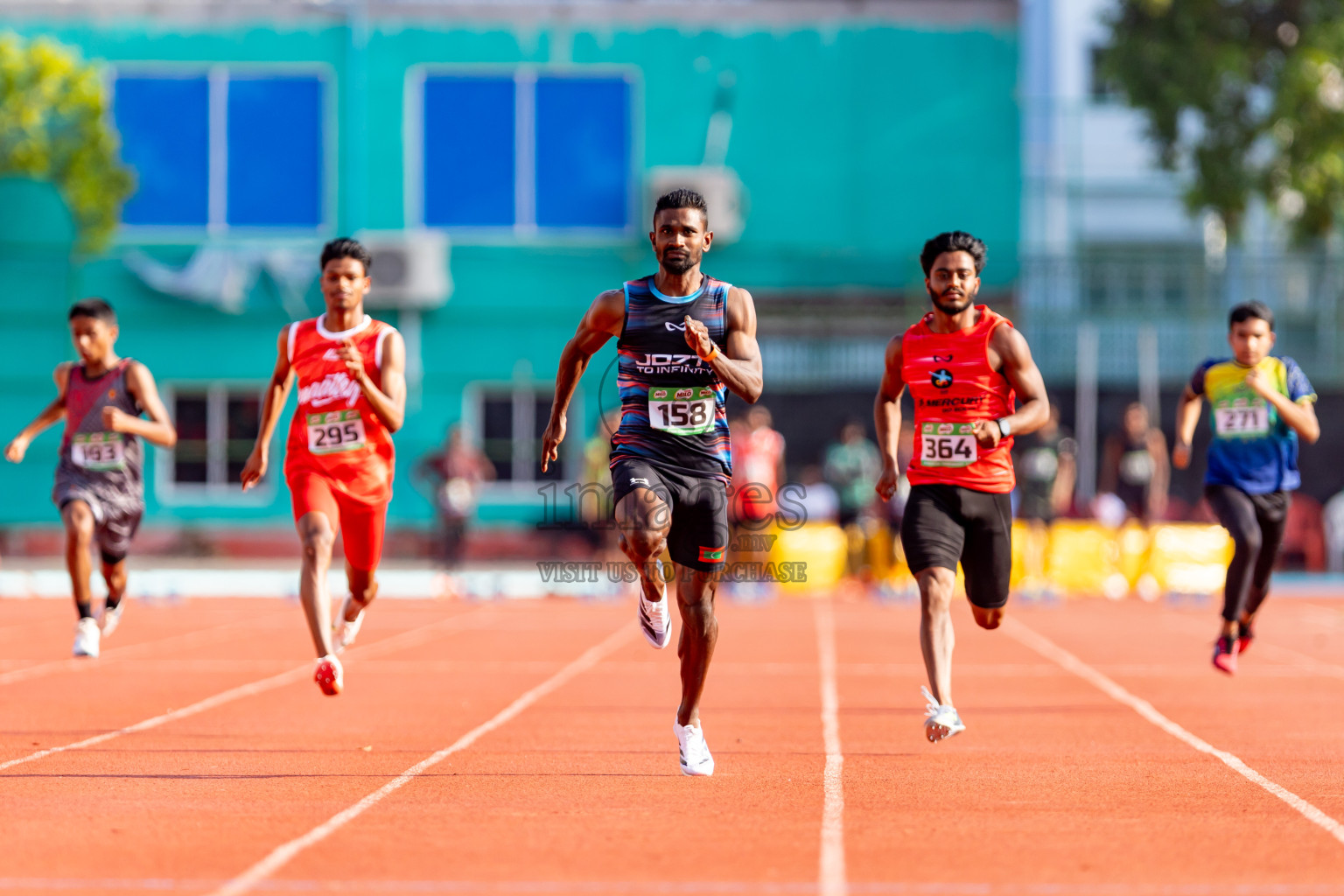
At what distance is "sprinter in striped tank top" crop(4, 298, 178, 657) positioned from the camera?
11.0 meters

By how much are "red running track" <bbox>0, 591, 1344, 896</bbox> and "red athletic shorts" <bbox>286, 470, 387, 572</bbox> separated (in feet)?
2.95

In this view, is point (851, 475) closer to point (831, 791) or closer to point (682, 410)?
point (682, 410)

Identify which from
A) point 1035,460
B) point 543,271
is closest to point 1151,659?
point 1035,460

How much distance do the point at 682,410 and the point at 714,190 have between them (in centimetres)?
2160

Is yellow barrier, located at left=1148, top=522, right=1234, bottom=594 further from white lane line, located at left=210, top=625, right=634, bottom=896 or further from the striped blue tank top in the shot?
the striped blue tank top

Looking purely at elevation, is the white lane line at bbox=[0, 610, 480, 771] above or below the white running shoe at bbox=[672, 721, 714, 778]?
below

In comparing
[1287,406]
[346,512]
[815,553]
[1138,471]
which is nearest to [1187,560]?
[1138,471]

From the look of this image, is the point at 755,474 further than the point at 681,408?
Yes

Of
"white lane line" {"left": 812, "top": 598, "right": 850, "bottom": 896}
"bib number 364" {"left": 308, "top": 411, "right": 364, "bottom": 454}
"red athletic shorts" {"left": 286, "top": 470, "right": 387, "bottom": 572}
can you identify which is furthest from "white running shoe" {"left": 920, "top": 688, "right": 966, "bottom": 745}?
"bib number 364" {"left": 308, "top": 411, "right": 364, "bottom": 454}

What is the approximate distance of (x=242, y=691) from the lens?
1112 centimetres

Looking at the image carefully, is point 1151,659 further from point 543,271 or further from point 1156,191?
point 1156,191

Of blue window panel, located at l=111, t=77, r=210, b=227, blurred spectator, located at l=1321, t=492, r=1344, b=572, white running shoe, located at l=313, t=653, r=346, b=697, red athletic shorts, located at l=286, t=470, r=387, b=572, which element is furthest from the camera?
blue window panel, located at l=111, t=77, r=210, b=227

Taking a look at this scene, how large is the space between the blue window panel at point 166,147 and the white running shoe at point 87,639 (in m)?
19.4

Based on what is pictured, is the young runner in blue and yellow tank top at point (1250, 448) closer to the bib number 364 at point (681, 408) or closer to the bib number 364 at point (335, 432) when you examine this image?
the bib number 364 at point (681, 408)
